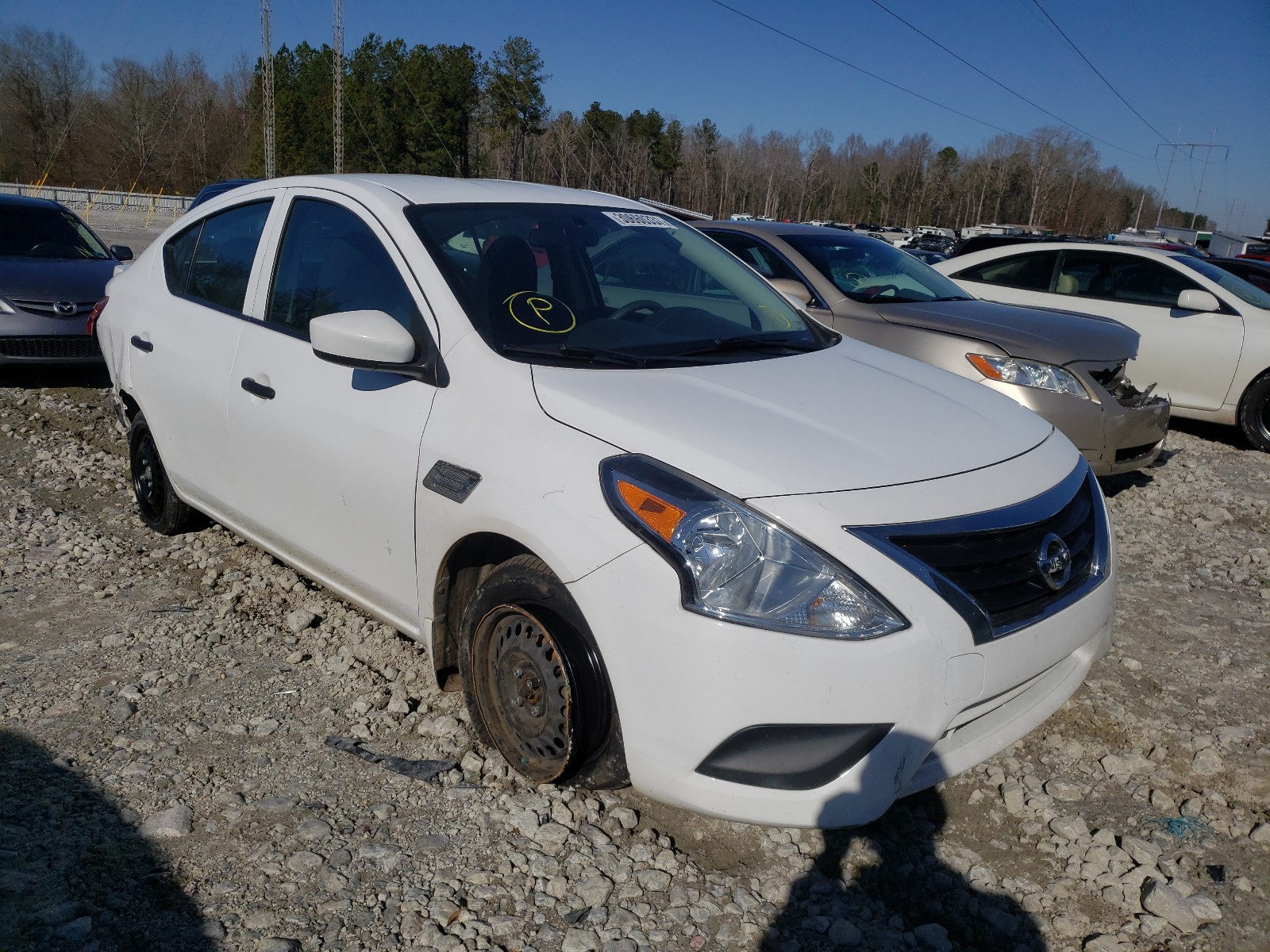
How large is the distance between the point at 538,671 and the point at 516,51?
7087 centimetres

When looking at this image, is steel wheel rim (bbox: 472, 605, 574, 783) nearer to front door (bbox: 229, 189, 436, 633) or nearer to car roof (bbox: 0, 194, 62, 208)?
front door (bbox: 229, 189, 436, 633)

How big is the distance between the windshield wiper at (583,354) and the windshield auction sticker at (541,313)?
0.39ft

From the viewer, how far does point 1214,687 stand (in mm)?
3781

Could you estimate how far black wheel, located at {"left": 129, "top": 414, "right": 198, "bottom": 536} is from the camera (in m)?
4.66

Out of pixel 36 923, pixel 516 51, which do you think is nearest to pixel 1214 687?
pixel 36 923

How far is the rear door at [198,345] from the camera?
3.84 metres

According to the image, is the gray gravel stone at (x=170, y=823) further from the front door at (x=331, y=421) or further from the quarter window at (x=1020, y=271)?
the quarter window at (x=1020, y=271)

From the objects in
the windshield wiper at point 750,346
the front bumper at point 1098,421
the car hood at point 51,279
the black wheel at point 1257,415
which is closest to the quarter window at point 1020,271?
the black wheel at point 1257,415

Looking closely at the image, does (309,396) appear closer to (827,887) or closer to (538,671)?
(538,671)

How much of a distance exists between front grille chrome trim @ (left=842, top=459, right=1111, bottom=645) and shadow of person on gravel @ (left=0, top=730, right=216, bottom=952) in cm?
184

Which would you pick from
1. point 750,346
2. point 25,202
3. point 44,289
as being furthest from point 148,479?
point 25,202

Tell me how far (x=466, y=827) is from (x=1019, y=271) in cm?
789

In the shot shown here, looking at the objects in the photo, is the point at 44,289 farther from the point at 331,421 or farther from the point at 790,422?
the point at 790,422

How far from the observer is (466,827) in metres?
2.71
